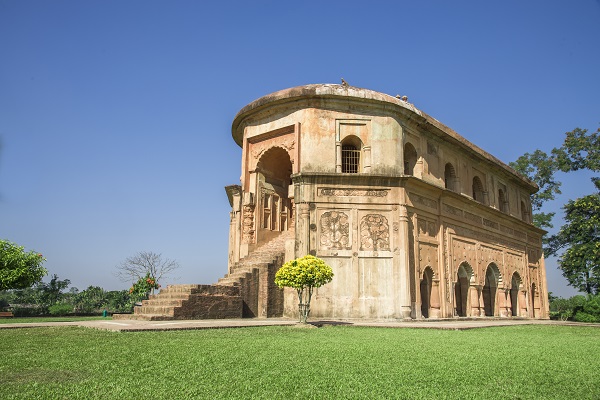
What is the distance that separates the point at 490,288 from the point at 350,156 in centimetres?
1098

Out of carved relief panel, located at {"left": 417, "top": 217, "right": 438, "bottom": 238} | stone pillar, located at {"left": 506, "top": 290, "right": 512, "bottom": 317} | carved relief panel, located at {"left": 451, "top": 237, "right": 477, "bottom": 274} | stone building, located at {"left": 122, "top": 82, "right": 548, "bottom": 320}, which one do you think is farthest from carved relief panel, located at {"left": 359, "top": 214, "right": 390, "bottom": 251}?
stone pillar, located at {"left": 506, "top": 290, "right": 512, "bottom": 317}

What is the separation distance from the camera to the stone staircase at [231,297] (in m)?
13.7

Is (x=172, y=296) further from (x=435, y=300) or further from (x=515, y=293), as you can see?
(x=515, y=293)

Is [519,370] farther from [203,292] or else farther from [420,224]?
[420,224]

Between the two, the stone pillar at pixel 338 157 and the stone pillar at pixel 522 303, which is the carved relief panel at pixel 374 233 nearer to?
the stone pillar at pixel 338 157

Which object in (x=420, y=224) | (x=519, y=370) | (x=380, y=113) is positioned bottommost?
(x=519, y=370)

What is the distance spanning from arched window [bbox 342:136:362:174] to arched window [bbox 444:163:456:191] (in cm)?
561

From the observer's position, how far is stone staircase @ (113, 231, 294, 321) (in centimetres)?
1368

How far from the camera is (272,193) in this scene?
63.3ft

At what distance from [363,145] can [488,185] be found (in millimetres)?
10185

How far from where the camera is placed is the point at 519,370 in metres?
5.57

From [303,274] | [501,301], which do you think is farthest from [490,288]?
[303,274]

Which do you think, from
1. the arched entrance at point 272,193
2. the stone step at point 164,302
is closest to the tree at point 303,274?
the stone step at point 164,302

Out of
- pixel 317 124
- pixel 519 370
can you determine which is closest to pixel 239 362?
pixel 519 370
